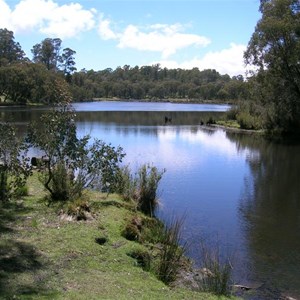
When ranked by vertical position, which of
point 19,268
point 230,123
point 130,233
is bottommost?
point 130,233

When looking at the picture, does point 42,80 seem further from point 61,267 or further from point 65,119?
point 61,267

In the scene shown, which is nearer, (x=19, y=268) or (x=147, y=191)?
(x=19, y=268)

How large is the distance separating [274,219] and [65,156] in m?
7.56

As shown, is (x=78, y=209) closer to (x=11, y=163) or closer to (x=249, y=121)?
(x=11, y=163)

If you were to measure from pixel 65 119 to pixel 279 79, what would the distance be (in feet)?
112

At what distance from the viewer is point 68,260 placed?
7945 mm

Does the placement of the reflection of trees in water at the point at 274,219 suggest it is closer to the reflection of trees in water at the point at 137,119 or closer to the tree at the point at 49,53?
the reflection of trees in water at the point at 137,119

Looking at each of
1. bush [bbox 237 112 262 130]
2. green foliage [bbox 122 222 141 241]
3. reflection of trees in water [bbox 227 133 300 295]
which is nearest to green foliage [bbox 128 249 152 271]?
green foliage [bbox 122 222 141 241]

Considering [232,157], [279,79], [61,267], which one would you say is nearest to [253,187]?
[232,157]

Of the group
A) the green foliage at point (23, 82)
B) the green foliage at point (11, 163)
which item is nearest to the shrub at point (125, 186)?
the green foliage at point (11, 163)

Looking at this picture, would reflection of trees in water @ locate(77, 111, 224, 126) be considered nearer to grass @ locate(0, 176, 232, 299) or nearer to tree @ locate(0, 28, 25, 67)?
grass @ locate(0, 176, 232, 299)

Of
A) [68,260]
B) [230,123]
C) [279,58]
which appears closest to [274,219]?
[68,260]

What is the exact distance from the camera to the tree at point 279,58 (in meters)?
40.6

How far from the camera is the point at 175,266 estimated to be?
9.02m
